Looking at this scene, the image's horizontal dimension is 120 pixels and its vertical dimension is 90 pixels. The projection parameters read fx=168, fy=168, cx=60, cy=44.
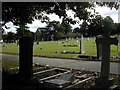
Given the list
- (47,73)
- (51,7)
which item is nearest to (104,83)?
(47,73)

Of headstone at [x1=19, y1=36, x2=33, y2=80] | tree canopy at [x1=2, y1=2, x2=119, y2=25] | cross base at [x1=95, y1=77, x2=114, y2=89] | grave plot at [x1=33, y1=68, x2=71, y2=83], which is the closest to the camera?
cross base at [x1=95, y1=77, x2=114, y2=89]

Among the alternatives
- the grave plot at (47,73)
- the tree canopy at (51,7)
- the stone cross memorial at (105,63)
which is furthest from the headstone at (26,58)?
the stone cross memorial at (105,63)

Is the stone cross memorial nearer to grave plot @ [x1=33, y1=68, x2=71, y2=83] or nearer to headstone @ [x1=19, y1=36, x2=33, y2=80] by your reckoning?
grave plot @ [x1=33, y1=68, x2=71, y2=83]

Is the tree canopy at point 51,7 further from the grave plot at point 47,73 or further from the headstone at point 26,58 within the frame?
the grave plot at point 47,73

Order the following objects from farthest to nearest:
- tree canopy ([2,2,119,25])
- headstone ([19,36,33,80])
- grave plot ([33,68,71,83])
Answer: grave plot ([33,68,71,83]), headstone ([19,36,33,80]), tree canopy ([2,2,119,25])

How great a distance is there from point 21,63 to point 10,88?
1747 millimetres

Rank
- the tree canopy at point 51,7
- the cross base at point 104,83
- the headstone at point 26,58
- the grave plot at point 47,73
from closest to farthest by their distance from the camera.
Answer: the cross base at point 104,83 < the tree canopy at point 51,7 < the headstone at point 26,58 < the grave plot at point 47,73

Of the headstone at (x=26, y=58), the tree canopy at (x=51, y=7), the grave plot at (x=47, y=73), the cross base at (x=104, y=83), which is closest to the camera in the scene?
the cross base at (x=104, y=83)

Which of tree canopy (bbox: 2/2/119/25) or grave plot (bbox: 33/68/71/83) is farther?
grave plot (bbox: 33/68/71/83)

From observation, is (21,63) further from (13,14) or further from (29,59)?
(13,14)

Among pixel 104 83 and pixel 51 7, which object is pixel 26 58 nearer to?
pixel 51 7

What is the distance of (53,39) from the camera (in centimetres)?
4384

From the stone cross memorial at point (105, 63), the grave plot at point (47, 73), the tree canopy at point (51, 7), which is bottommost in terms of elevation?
the grave plot at point (47, 73)

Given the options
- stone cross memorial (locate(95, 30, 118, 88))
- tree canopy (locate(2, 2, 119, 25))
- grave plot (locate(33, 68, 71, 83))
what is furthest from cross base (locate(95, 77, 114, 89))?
tree canopy (locate(2, 2, 119, 25))
